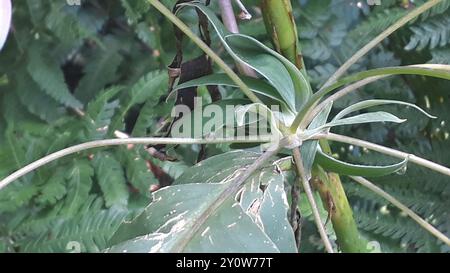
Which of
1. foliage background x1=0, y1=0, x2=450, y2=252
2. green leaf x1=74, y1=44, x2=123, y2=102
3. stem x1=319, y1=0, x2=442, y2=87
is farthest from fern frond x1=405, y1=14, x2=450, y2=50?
green leaf x1=74, y1=44, x2=123, y2=102

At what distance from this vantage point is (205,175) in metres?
0.41

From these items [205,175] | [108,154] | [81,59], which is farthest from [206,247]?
[81,59]

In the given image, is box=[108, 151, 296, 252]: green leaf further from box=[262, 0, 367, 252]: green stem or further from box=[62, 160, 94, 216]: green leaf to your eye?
box=[62, 160, 94, 216]: green leaf

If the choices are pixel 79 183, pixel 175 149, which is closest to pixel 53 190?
pixel 79 183

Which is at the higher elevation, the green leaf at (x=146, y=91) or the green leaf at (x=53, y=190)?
the green leaf at (x=146, y=91)

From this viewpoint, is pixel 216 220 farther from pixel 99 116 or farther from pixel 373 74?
pixel 99 116

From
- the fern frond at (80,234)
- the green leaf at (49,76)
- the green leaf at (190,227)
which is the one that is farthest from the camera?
the green leaf at (49,76)

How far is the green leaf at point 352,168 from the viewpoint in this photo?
0.37 meters

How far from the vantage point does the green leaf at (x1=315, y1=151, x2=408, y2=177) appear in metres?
0.37

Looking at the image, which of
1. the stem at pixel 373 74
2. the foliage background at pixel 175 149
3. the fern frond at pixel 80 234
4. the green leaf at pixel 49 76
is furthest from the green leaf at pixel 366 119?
the green leaf at pixel 49 76

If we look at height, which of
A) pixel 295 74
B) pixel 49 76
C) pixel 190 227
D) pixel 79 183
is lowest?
pixel 190 227

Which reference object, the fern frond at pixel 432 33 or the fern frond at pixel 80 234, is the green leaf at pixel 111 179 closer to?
the fern frond at pixel 80 234

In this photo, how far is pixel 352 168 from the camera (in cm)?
38
